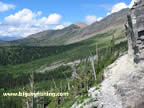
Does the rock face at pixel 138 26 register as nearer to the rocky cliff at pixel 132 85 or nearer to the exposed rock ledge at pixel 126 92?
the rocky cliff at pixel 132 85

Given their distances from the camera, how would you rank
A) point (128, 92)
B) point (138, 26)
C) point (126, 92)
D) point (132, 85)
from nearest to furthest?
point (128, 92)
point (126, 92)
point (132, 85)
point (138, 26)

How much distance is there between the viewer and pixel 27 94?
67562mm

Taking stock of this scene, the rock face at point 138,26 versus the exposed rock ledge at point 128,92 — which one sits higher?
the rock face at point 138,26

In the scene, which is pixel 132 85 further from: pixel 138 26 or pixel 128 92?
pixel 138 26

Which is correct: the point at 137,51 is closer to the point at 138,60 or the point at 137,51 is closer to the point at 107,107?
the point at 138,60

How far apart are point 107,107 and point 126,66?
33.4 feet

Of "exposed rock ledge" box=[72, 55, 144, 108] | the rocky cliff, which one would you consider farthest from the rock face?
"exposed rock ledge" box=[72, 55, 144, 108]

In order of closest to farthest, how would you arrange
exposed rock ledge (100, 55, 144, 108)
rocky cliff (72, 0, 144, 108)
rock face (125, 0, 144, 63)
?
exposed rock ledge (100, 55, 144, 108) → rocky cliff (72, 0, 144, 108) → rock face (125, 0, 144, 63)

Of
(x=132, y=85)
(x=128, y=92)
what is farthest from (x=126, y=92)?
(x=132, y=85)

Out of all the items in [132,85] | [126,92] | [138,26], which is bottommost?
[126,92]

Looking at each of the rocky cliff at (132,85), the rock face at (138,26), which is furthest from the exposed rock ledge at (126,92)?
the rock face at (138,26)

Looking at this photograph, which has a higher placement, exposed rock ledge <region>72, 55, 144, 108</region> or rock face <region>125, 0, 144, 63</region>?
rock face <region>125, 0, 144, 63</region>

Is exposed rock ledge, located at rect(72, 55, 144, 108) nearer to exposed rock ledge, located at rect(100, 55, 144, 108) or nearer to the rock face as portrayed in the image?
exposed rock ledge, located at rect(100, 55, 144, 108)

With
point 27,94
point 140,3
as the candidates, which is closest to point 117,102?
point 140,3
